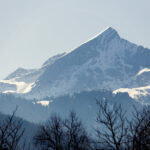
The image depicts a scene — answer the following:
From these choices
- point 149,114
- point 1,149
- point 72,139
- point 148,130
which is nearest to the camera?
point 1,149

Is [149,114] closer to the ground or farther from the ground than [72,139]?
farther from the ground

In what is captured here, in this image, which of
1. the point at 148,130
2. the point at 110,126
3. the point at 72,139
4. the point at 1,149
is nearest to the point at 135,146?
the point at 148,130

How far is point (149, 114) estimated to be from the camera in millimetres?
23891

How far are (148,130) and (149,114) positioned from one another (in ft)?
17.6

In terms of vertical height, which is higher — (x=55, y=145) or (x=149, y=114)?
(x=149, y=114)

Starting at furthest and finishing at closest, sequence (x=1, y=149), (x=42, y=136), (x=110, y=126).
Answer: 1. (x=42, y=136)
2. (x=110, y=126)
3. (x=1, y=149)

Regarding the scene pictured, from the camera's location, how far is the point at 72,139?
2838cm

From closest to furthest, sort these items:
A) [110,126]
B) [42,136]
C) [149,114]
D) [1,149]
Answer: [1,149] < [110,126] < [149,114] < [42,136]

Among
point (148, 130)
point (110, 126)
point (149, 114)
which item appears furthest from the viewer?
point (149, 114)

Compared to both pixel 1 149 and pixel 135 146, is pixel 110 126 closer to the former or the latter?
pixel 135 146

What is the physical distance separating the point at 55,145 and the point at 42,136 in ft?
4.13

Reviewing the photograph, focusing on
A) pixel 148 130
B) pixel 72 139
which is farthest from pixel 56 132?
pixel 148 130

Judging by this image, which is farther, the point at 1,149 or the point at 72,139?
the point at 72,139

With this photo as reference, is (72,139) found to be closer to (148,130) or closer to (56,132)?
(56,132)
